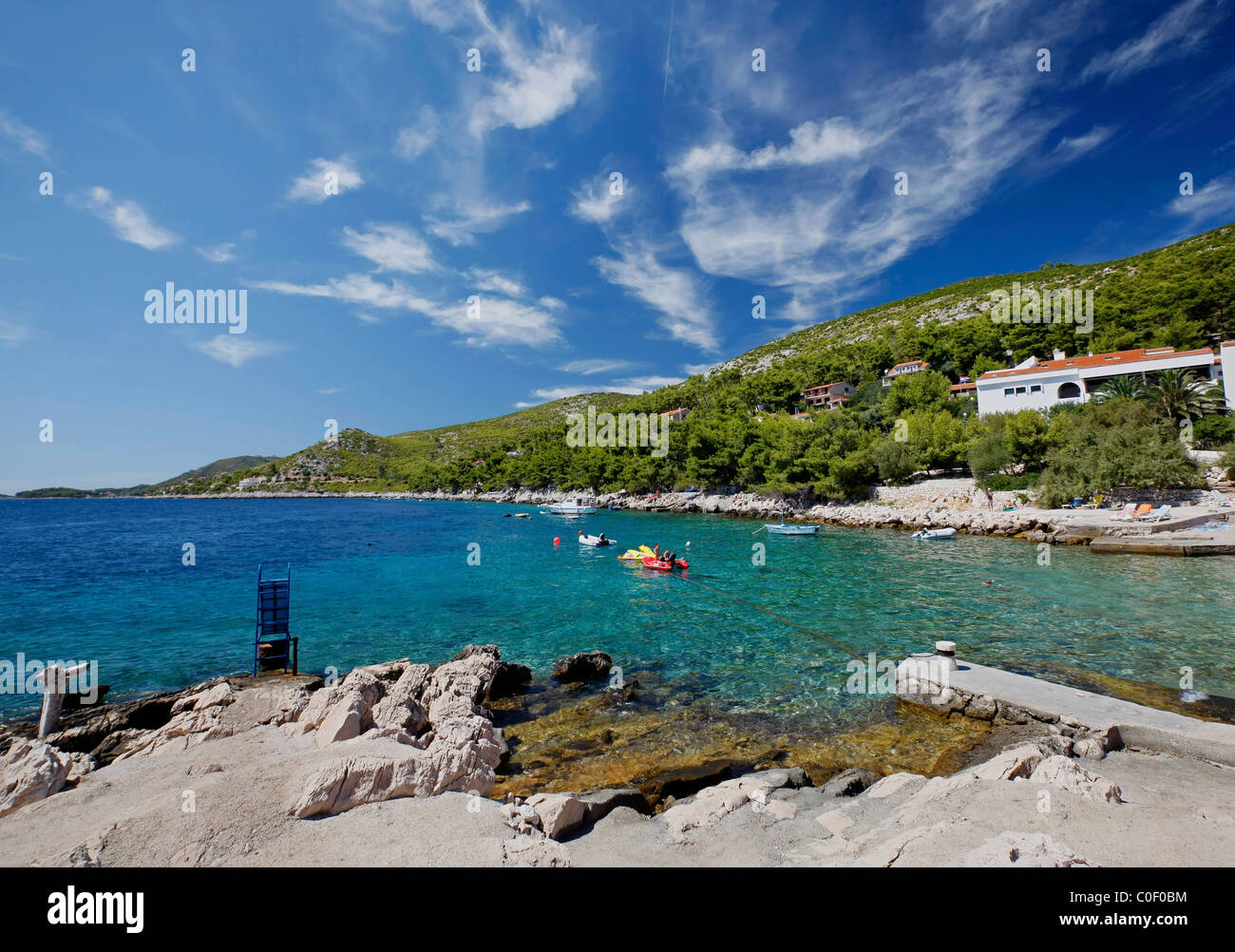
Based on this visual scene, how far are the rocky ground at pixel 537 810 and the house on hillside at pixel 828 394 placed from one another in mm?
78947

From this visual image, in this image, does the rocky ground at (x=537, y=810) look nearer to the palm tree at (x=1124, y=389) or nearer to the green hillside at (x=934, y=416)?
the green hillside at (x=934, y=416)

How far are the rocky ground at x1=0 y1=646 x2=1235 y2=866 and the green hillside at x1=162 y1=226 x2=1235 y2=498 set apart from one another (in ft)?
129

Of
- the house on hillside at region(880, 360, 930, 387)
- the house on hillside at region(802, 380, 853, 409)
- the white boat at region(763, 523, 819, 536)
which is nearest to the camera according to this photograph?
the white boat at region(763, 523, 819, 536)

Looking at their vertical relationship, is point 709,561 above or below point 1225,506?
below

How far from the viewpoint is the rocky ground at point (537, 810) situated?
495 cm

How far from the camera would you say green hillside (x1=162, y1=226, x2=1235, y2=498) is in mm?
41969

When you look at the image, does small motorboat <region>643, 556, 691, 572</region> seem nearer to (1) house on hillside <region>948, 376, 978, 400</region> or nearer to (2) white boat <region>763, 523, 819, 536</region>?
(2) white boat <region>763, 523, 819, 536</region>

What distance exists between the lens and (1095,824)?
5148mm

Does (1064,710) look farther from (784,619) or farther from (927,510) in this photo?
(927,510)

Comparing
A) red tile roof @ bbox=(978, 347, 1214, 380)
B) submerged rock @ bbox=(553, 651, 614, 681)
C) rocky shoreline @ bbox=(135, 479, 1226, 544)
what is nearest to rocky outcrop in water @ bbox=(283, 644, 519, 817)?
submerged rock @ bbox=(553, 651, 614, 681)

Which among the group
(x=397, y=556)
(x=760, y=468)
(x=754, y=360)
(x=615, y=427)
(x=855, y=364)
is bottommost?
(x=397, y=556)

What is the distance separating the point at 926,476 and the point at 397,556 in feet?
163
